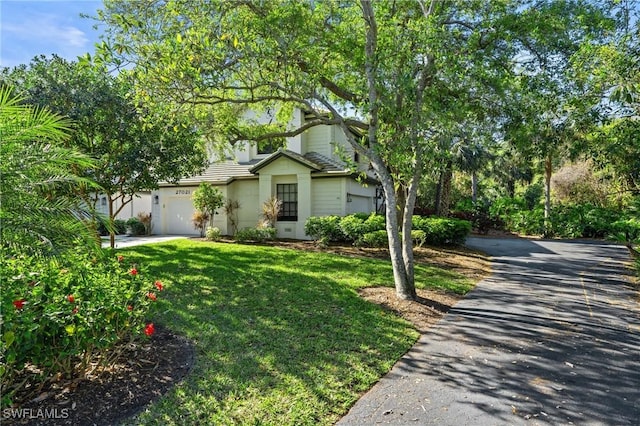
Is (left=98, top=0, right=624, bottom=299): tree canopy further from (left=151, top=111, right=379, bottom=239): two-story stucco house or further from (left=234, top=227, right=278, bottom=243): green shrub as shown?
(left=151, top=111, right=379, bottom=239): two-story stucco house

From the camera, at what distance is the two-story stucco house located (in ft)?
56.9

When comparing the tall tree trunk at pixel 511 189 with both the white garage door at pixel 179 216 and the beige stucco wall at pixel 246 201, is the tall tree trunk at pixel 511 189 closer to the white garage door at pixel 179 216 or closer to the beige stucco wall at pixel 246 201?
the beige stucco wall at pixel 246 201

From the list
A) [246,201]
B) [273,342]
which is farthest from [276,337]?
[246,201]

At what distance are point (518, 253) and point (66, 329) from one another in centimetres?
1570

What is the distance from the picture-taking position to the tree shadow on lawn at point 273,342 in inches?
146

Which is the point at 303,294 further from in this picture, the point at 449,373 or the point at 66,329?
the point at 66,329

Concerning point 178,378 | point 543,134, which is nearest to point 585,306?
point 543,134

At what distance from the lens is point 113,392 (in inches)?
147

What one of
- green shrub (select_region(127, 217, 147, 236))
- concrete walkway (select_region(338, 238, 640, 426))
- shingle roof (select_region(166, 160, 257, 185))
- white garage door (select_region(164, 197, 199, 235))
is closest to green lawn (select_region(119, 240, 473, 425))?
concrete walkway (select_region(338, 238, 640, 426))

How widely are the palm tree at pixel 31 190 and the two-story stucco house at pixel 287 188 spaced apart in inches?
516

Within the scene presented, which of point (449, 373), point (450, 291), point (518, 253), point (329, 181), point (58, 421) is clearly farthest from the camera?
point (329, 181)

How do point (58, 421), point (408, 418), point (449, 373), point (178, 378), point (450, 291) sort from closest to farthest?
point (58, 421), point (408, 418), point (178, 378), point (449, 373), point (450, 291)

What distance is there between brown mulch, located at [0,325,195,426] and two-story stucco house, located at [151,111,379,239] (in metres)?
12.6

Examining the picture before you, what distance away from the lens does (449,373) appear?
15.0 ft
